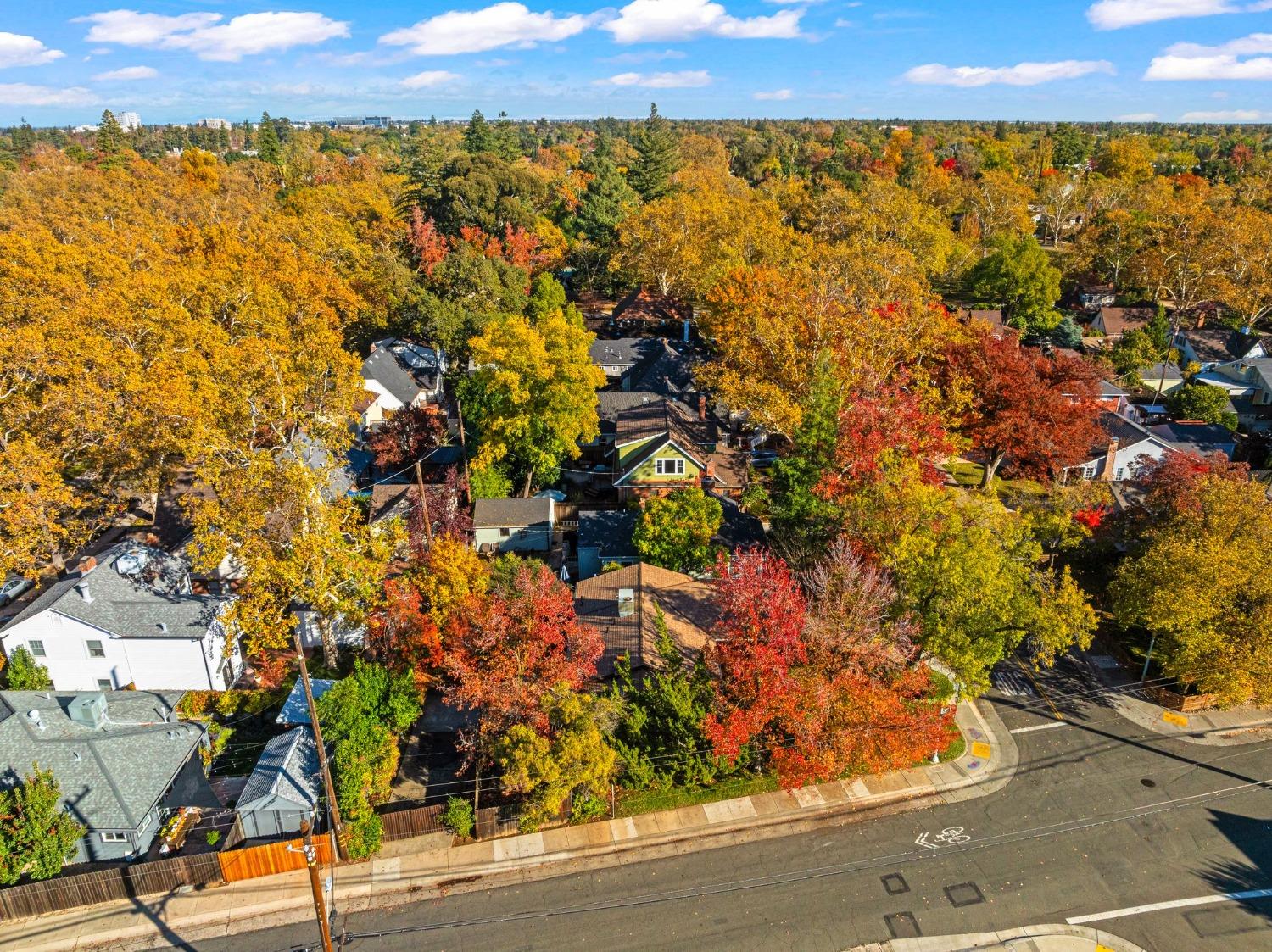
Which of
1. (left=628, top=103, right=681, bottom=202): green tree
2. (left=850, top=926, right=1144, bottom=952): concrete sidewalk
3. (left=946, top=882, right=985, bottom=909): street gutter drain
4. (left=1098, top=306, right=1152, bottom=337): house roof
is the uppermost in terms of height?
(left=628, top=103, right=681, bottom=202): green tree

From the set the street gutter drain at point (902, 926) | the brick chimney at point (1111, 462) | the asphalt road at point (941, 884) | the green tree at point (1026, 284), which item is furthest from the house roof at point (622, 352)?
the street gutter drain at point (902, 926)

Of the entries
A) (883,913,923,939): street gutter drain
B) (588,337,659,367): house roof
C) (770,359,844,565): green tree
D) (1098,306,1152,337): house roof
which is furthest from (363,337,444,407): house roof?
(1098,306,1152,337): house roof

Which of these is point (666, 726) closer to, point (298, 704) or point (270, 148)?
point (298, 704)

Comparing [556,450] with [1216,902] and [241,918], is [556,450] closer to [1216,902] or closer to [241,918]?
[241,918]

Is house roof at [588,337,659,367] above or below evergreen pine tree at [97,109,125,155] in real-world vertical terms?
below

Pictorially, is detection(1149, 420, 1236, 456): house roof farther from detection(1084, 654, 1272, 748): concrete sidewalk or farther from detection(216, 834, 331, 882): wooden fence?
detection(216, 834, 331, 882): wooden fence

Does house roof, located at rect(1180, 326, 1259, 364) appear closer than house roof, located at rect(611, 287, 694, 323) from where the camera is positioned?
Yes
